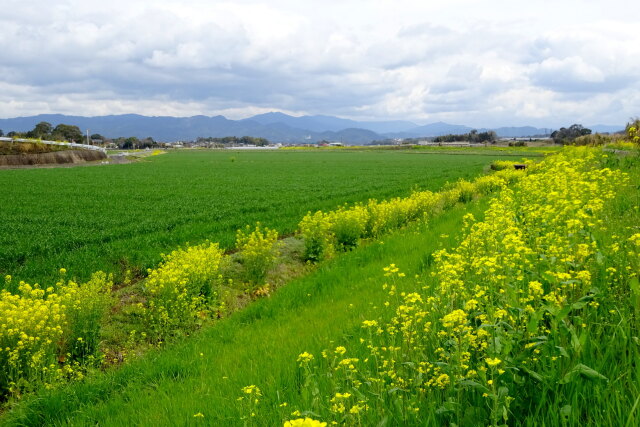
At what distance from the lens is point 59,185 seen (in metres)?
32.0

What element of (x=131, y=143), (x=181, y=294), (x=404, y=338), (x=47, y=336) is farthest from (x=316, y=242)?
(x=131, y=143)

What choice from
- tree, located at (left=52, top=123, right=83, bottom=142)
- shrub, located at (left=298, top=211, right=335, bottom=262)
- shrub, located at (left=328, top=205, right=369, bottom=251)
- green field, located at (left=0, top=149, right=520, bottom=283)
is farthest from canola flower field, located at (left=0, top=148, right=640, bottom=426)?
tree, located at (left=52, top=123, right=83, bottom=142)

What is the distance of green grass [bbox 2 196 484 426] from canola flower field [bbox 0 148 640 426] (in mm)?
26

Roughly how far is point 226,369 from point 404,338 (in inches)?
Answer: 98.4

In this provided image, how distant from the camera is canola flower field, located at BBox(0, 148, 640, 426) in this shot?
10.0 ft

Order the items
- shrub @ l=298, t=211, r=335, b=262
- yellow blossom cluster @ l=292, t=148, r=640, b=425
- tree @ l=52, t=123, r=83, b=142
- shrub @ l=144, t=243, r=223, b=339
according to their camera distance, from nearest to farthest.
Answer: yellow blossom cluster @ l=292, t=148, r=640, b=425, shrub @ l=144, t=243, r=223, b=339, shrub @ l=298, t=211, r=335, b=262, tree @ l=52, t=123, r=83, b=142

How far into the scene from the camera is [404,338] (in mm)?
4367

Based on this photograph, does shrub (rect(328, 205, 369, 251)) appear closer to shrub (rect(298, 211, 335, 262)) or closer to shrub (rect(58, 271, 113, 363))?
shrub (rect(298, 211, 335, 262))

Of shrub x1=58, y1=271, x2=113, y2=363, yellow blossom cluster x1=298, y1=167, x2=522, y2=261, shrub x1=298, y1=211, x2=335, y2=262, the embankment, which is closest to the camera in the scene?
shrub x1=58, y1=271, x2=113, y2=363

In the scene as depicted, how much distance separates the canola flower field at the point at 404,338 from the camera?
10.0ft

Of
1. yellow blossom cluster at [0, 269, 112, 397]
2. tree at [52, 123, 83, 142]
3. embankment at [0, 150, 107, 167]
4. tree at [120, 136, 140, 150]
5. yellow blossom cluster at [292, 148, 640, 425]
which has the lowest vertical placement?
yellow blossom cluster at [0, 269, 112, 397]

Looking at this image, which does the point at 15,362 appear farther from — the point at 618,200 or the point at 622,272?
the point at 618,200

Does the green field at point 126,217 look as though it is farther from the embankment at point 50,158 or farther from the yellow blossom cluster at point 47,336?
the embankment at point 50,158

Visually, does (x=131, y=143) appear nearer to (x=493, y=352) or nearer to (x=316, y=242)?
(x=316, y=242)
